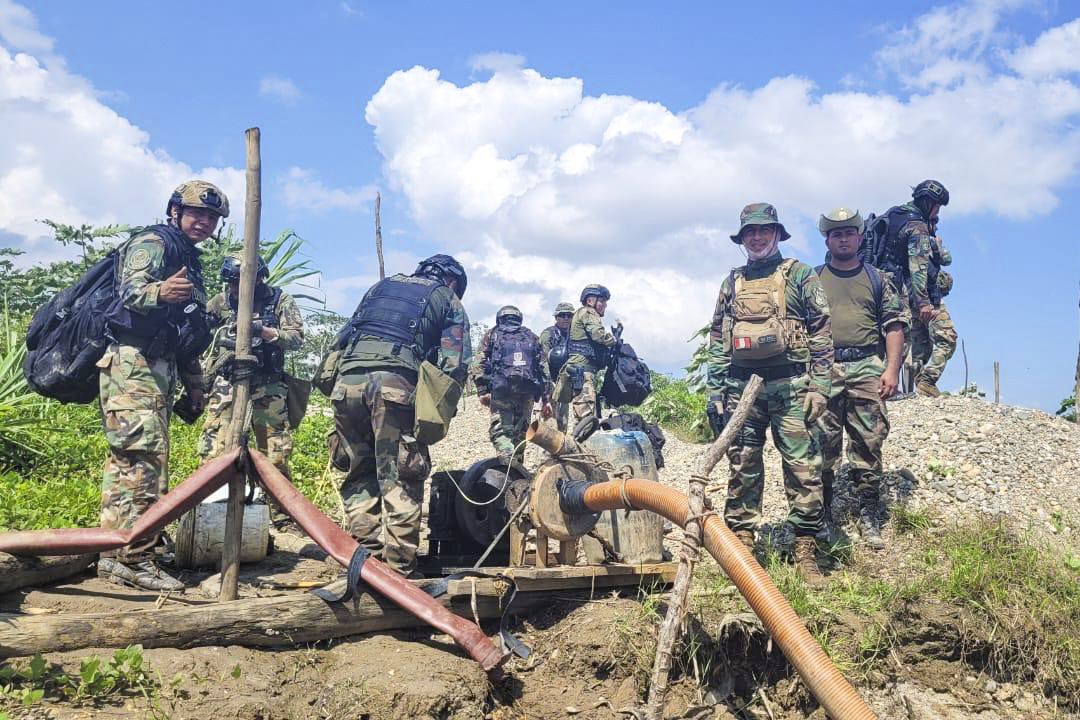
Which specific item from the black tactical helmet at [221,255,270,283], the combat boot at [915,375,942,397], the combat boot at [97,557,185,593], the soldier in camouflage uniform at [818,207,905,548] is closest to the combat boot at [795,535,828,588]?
the soldier in camouflage uniform at [818,207,905,548]

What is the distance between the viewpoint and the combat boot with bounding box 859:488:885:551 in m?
6.61

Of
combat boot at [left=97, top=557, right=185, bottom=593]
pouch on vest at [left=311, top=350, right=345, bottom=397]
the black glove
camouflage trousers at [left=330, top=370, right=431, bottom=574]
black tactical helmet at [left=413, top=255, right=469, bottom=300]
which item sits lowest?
combat boot at [left=97, top=557, right=185, bottom=593]

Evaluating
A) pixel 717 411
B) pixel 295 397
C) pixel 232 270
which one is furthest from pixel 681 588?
pixel 232 270

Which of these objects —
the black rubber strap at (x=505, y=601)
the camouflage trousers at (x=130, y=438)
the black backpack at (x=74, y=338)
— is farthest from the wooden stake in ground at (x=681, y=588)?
the black backpack at (x=74, y=338)

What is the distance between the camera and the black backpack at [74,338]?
4906 mm

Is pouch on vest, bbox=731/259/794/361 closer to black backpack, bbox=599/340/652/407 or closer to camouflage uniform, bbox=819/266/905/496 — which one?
camouflage uniform, bbox=819/266/905/496

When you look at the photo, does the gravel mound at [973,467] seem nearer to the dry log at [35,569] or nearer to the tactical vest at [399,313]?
the tactical vest at [399,313]

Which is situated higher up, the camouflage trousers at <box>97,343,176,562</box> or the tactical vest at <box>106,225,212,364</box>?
the tactical vest at <box>106,225,212,364</box>

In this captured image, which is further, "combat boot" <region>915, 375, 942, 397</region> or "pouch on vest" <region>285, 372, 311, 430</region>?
"combat boot" <region>915, 375, 942, 397</region>

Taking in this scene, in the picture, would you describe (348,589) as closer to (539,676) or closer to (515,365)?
(539,676)

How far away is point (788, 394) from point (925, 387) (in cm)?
567

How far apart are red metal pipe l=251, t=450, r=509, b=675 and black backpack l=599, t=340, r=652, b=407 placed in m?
6.27

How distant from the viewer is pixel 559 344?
10.9 metres

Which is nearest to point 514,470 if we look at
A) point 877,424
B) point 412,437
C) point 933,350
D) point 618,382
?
point 412,437
